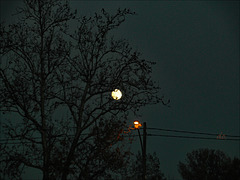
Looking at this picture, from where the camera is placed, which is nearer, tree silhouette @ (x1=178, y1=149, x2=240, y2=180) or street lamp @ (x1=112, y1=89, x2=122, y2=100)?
street lamp @ (x1=112, y1=89, x2=122, y2=100)

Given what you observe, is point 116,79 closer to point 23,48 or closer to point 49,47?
point 49,47

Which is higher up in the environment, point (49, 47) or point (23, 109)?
point (49, 47)

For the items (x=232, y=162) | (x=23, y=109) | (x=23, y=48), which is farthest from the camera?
(x=232, y=162)

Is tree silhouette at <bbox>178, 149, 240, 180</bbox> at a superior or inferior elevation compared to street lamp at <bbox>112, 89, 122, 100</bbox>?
superior

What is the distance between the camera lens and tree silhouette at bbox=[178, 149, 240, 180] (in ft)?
156

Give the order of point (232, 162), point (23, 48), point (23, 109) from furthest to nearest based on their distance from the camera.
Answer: point (232, 162), point (23, 48), point (23, 109)

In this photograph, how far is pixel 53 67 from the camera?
11742 millimetres

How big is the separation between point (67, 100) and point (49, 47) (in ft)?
7.61

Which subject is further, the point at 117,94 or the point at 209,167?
the point at 209,167

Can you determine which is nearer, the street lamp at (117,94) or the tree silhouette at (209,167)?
the street lamp at (117,94)

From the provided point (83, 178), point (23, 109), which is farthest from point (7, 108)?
point (83, 178)

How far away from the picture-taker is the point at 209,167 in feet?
165

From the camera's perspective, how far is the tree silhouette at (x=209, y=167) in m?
47.6

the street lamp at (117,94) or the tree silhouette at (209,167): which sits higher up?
the tree silhouette at (209,167)
